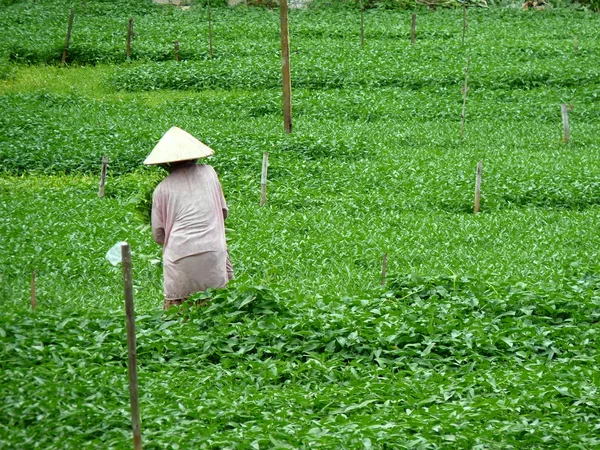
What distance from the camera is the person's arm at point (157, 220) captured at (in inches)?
336

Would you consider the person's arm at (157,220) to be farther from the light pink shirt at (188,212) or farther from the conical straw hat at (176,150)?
the conical straw hat at (176,150)

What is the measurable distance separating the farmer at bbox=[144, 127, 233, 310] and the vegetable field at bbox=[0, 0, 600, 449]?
11.7 inches

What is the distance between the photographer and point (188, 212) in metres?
8.40

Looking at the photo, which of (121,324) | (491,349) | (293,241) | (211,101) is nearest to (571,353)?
(491,349)

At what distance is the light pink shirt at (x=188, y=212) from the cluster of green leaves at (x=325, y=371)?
50cm

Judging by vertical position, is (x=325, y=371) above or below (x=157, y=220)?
below

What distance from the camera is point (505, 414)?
670 cm

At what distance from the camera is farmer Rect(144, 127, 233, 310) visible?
27.5ft

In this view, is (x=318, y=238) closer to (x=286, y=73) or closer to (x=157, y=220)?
(x=157, y=220)

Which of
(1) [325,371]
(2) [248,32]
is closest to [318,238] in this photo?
(1) [325,371]

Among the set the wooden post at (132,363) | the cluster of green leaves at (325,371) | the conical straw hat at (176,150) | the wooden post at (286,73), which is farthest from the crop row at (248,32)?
the wooden post at (132,363)

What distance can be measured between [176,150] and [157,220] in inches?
26.6

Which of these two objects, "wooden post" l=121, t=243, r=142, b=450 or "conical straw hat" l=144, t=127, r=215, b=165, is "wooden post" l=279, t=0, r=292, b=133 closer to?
"conical straw hat" l=144, t=127, r=215, b=165

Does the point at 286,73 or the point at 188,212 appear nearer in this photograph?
the point at 188,212
